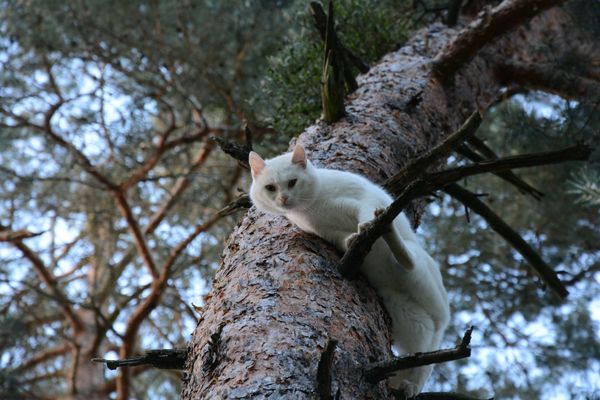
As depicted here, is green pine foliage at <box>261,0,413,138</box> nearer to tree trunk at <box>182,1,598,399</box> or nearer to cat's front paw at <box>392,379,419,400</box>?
tree trunk at <box>182,1,598,399</box>

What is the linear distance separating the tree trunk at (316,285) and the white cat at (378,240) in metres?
0.09

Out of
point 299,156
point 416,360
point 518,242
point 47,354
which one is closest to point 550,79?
point 518,242

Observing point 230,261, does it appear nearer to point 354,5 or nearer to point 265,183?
point 265,183

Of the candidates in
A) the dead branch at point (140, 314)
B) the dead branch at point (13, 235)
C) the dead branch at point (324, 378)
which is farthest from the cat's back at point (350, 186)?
the dead branch at point (13, 235)

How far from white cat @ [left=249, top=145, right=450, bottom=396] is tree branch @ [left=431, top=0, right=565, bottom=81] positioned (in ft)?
4.24

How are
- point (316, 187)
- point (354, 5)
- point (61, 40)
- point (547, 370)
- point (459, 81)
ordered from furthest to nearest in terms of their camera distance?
point (61, 40) < point (547, 370) < point (354, 5) < point (459, 81) < point (316, 187)

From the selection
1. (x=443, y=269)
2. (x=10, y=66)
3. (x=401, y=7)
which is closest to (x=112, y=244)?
(x=10, y=66)

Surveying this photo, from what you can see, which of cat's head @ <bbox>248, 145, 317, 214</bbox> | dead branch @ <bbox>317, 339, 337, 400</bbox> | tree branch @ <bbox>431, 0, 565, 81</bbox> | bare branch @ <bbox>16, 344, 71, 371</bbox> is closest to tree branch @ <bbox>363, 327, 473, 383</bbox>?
dead branch @ <bbox>317, 339, 337, 400</bbox>

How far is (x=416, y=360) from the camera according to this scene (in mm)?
1500

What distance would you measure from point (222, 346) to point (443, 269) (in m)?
4.79

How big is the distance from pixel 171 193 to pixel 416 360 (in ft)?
18.6

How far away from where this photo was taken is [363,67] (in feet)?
11.9

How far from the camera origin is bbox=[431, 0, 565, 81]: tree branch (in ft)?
10.9

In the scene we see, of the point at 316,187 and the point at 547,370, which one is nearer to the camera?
the point at 316,187
